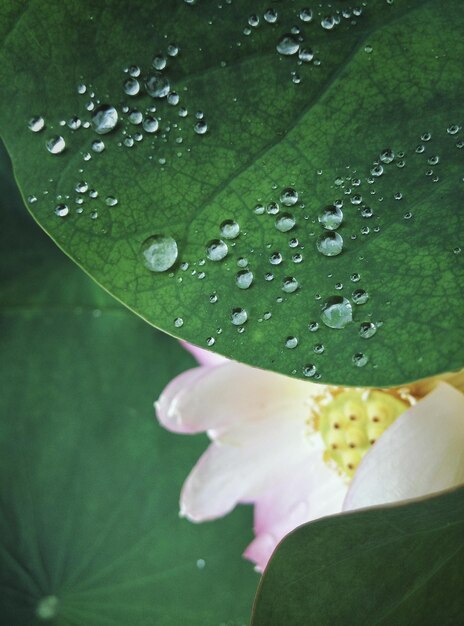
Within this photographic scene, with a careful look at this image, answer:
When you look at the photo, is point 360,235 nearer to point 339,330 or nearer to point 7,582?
point 339,330

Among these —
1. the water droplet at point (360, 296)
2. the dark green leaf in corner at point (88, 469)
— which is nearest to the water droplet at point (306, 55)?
the water droplet at point (360, 296)

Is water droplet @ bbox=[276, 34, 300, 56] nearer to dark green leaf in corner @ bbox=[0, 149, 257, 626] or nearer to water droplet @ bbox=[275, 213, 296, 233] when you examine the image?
water droplet @ bbox=[275, 213, 296, 233]

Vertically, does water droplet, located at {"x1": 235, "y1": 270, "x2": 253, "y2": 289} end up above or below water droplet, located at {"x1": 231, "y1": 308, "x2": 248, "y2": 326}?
above

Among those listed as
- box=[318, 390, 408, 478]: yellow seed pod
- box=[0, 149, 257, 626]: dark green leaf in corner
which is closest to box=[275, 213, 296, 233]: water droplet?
box=[318, 390, 408, 478]: yellow seed pod

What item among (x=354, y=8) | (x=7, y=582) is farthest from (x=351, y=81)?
(x=7, y=582)

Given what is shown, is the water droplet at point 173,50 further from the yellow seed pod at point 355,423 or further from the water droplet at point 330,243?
the yellow seed pod at point 355,423
